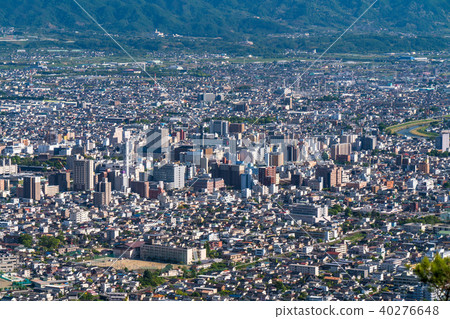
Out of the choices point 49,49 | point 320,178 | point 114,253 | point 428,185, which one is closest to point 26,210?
point 114,253

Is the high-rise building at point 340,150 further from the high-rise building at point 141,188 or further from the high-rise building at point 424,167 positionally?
the high-rise building at point 141,188

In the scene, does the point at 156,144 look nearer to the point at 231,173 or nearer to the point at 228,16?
the point at 231,173

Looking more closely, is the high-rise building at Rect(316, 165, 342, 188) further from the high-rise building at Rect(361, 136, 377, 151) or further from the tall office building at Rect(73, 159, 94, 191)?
the high-rise building at Rect(361, 136, 377, 151)

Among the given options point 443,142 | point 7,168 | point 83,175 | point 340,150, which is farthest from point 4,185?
point 443,142

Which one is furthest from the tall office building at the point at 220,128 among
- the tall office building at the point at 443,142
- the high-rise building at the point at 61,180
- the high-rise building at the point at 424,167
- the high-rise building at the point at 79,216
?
the high-rise building at the point at 79,216

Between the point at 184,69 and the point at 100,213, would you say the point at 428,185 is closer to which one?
the point at 100,213
